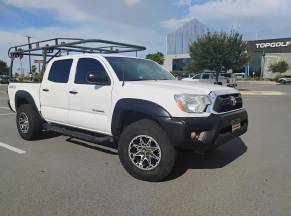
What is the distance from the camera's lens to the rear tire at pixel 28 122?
675 cm

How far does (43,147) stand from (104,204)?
3.13 m

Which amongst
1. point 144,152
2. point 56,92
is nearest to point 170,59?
point 56,92

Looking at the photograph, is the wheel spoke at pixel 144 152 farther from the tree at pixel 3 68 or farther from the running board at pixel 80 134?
the tree at pixel 3 68

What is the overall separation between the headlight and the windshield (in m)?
1.20

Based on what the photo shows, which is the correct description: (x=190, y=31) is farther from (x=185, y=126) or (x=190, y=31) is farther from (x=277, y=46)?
(x=185, y=126)

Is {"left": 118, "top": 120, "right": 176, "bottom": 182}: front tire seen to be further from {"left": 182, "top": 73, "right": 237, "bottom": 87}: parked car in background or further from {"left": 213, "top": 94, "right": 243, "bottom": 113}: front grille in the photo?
{"left": 182, "top": 73, "right": 237, "bottom": 87}: parked car in background

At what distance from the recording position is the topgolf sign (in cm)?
7294

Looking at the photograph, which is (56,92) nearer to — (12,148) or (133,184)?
(12,148)

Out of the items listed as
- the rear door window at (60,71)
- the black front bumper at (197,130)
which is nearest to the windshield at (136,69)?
the rear door window at (60,71)

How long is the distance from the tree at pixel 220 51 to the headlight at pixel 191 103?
2551 centimetres

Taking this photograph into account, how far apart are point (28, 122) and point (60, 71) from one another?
1.49m

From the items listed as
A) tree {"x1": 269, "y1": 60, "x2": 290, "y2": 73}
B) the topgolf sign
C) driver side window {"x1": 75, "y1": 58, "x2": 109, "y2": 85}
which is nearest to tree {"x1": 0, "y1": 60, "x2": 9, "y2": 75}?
Answer: the topgolf sign

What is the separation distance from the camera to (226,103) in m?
4.82

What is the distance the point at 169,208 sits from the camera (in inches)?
142
